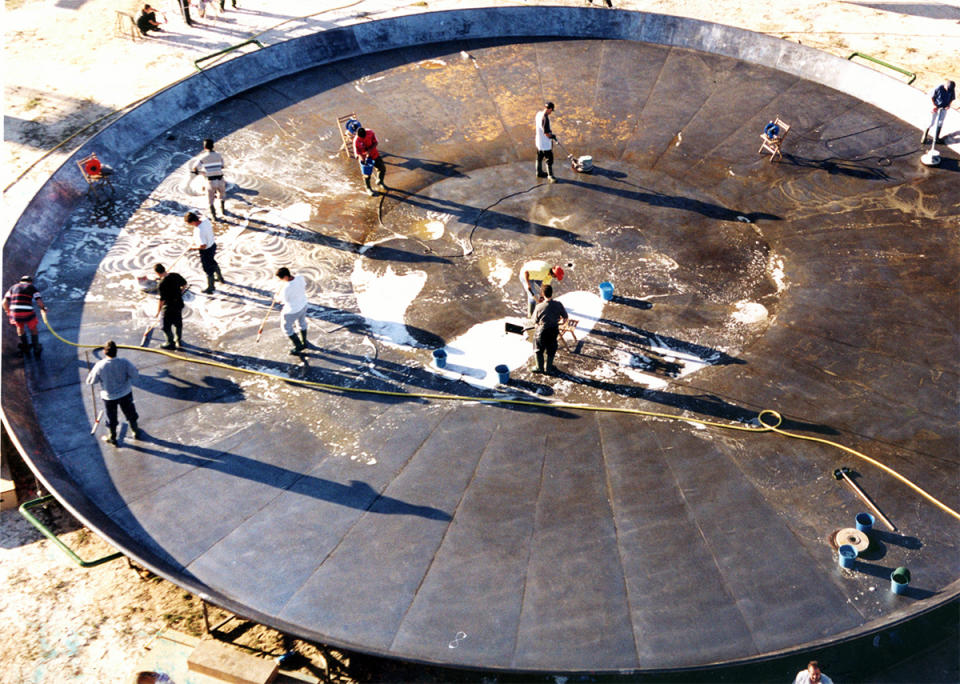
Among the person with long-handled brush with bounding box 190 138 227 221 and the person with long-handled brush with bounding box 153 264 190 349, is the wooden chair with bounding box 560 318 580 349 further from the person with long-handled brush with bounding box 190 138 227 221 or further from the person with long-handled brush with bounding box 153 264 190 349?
the person with long-handled brush with bounding box 190 138 227 221

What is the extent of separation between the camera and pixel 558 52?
2116 centimetres

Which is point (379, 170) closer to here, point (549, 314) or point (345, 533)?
point (549, 314)

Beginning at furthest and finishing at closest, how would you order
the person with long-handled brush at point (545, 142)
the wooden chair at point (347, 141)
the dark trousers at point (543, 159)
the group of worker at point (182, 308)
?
the wooden chair at point (347, 141) → the dark trousers at point (543, 159) → the person with long-handled brush at point (545, 142) → the group of worker at point (182, 308)

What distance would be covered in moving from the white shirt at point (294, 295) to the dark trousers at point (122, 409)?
2.51 m

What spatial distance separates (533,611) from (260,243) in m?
9.03

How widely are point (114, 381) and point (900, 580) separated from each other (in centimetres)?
1012

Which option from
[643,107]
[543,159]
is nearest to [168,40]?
[543,159]

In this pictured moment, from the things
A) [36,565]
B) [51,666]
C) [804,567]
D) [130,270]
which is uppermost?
[130,270]

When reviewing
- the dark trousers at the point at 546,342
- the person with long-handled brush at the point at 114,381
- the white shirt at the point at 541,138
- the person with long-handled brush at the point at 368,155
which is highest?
the white shirt at the point at 541,138

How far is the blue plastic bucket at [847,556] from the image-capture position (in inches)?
400

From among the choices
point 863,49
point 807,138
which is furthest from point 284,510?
point 863,49

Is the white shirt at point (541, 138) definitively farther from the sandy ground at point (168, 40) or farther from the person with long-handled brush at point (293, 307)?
the sandy ground at point (168, 40)

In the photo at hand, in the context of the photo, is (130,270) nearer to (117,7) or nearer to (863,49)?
(117,7)

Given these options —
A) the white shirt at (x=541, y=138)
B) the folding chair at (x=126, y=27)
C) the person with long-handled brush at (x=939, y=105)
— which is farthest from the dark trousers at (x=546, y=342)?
the folding chair at (x=126, y=27)
